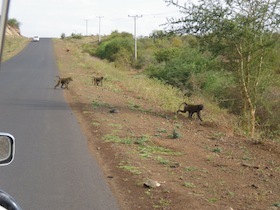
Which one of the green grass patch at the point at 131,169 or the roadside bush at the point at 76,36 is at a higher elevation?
the roadside bush at the point at 76,36

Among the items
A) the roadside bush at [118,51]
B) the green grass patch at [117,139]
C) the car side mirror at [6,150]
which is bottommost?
the green grass patch at [117,139]

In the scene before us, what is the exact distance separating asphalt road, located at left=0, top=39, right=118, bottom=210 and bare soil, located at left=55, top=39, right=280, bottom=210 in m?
0.28

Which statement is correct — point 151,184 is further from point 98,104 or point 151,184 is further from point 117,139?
point 98,104

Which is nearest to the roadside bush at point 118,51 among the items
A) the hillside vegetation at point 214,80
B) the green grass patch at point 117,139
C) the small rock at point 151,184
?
the hillside vegetation at point 214,80

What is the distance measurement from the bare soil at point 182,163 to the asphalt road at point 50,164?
0.28 meters

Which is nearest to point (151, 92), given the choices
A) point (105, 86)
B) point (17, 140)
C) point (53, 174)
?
point (105, 86)

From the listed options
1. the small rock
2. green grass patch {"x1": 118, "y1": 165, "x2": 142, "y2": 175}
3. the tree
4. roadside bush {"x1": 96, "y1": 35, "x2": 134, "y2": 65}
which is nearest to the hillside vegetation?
the tree

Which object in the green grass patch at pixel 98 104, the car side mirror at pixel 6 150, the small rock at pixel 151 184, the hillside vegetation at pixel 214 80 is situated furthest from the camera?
the hillside vegetation at pixel 214 80

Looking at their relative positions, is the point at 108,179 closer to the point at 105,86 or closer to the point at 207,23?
the point at 207,23

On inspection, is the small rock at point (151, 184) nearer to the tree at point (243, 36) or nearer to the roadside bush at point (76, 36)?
the tree at point (243, 36)

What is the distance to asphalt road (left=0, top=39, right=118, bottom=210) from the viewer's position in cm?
644

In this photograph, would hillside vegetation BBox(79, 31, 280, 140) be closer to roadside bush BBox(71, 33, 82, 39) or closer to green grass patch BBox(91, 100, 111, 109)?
green grass patch BBox(91, 100, 111, 109)

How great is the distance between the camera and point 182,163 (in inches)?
335

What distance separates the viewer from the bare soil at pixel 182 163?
256 inches
